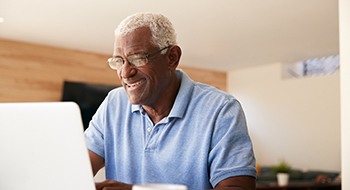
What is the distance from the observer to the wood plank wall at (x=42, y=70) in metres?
6.68

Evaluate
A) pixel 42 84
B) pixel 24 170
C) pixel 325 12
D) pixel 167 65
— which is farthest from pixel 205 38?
pixel 24 170

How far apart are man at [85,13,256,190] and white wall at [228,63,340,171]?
20.1 ft

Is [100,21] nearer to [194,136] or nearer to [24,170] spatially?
[194,136]

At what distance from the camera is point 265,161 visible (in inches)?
322

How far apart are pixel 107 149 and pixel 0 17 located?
463 centimetres

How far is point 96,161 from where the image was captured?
1.38m

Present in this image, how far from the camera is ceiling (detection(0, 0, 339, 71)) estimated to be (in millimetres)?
4758

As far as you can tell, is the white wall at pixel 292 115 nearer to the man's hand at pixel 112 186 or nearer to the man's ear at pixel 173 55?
the man's ear at pixel 173 55

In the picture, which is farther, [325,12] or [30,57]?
[30,57]

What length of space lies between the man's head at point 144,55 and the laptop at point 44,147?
0.54m

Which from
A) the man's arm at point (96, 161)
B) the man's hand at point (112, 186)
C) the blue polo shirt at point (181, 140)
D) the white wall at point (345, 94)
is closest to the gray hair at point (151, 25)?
the blue polo shirt at point (181, 140)

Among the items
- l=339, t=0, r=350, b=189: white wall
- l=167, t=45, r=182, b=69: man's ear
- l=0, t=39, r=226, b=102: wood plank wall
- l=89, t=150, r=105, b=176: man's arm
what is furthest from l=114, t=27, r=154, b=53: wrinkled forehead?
l=0, t=39, r=226, b=102: wood plank wall

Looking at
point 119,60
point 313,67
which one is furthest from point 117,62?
point 313,67

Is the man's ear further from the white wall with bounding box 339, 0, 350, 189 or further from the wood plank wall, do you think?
the wood plank wall
